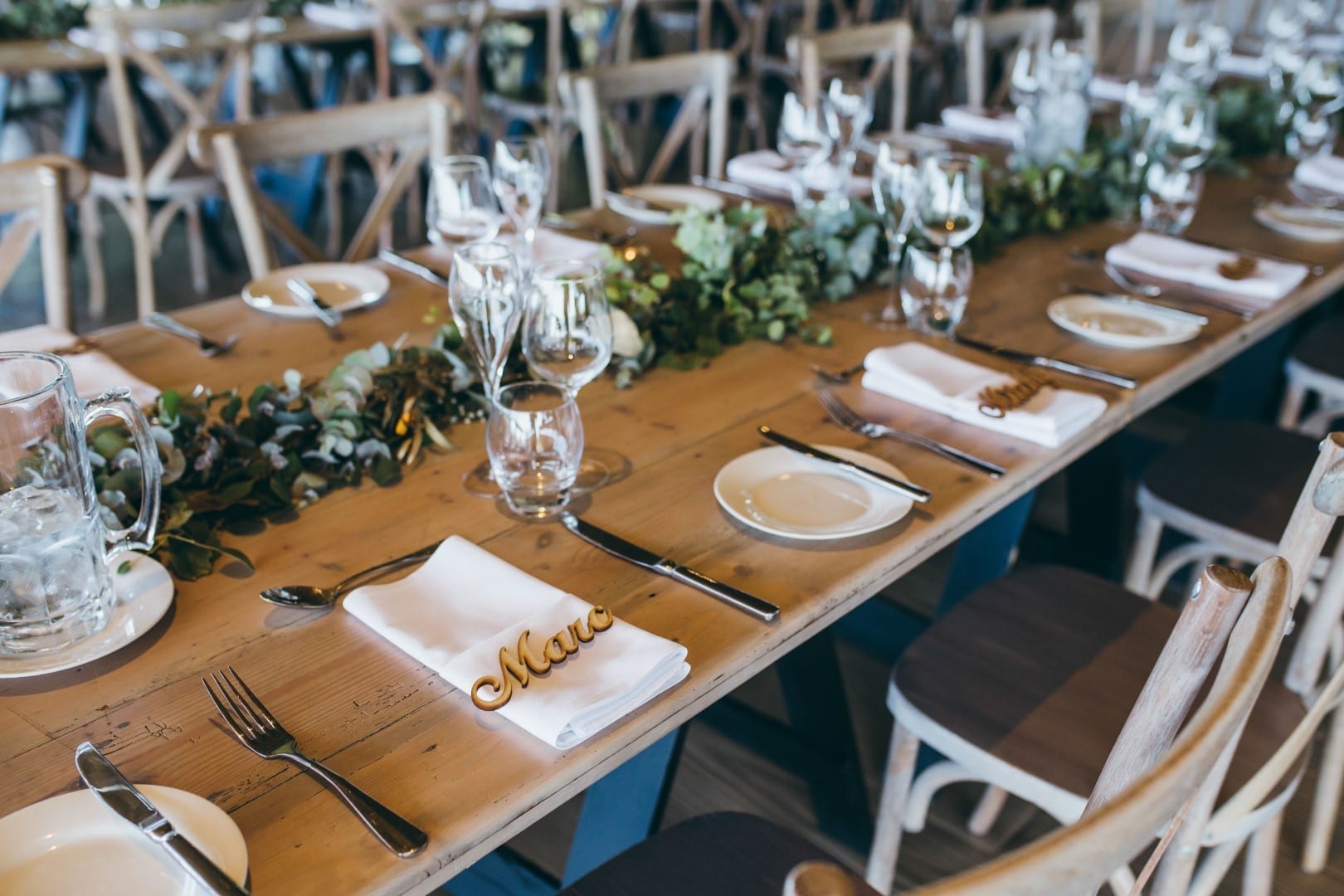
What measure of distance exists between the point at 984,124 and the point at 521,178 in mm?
1579

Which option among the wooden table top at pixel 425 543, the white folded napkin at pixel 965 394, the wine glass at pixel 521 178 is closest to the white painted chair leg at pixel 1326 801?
the wooden table top at pixel 425 543

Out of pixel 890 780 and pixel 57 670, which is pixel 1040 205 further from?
pixel 57 670

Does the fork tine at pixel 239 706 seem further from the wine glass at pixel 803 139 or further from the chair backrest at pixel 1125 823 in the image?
the wine glass at pixel 803 139

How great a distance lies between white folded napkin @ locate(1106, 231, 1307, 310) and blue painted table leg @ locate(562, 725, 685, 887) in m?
1.09

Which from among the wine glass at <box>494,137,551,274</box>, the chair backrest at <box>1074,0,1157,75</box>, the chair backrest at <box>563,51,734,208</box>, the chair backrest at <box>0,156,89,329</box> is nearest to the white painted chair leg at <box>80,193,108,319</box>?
the chair backrest at <box>563,51,734,208</box>

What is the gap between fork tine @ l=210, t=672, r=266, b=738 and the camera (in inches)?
32.6

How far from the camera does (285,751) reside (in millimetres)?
802

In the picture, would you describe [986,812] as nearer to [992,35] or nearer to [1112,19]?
[992,35]

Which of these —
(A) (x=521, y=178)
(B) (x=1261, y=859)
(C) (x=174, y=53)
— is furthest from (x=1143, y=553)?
(C) (x=174, y=53)

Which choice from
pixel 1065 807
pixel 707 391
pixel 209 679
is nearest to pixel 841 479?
pixel 707 391

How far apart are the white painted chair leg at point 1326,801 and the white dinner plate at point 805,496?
95cm

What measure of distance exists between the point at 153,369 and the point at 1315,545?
130 cm

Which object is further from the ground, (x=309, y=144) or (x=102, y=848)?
(x=309, y=144)

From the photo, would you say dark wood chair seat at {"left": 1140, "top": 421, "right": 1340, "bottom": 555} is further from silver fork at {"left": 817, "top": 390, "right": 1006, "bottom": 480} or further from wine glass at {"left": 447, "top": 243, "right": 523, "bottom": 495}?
wine glass at {"left": 447, "top": 243, "right": 523, "bottom": 495}
